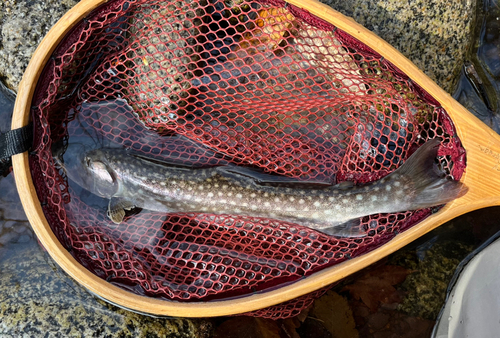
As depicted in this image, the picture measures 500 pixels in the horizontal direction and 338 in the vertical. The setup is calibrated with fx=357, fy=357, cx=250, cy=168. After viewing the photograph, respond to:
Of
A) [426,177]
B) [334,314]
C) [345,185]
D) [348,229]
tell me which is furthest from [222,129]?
[334,314]

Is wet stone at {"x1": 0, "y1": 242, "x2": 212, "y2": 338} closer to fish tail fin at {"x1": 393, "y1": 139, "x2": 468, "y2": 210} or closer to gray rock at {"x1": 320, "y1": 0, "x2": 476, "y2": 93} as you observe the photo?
fish tail fin at {"x1": 393, "y1": 139, "x2": 468, "y2": 210}

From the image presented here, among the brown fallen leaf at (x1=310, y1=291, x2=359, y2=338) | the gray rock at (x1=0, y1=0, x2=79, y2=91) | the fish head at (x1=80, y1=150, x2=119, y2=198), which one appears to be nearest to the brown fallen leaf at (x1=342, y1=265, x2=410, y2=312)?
the brown fallen leaf at (x1=310, y1=291, x2=359, y2=338)

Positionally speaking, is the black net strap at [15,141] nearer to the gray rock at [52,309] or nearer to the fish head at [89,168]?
the fish head at [89,168]

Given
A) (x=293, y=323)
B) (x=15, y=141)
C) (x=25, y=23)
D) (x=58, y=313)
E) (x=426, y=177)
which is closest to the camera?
(x=15, y=141)

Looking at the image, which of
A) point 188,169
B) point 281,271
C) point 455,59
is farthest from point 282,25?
point 281,271

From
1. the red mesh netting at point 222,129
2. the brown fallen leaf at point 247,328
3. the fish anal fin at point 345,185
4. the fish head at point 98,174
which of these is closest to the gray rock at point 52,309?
the brown fallen leaf at point 247,328

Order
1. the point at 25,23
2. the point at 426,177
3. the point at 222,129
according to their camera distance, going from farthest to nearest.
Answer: the point at 222,129
the point at 25,23
the point at 426,177

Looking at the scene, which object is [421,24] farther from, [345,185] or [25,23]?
[25,23]

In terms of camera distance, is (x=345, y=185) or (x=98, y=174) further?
(x=98, y=174)
